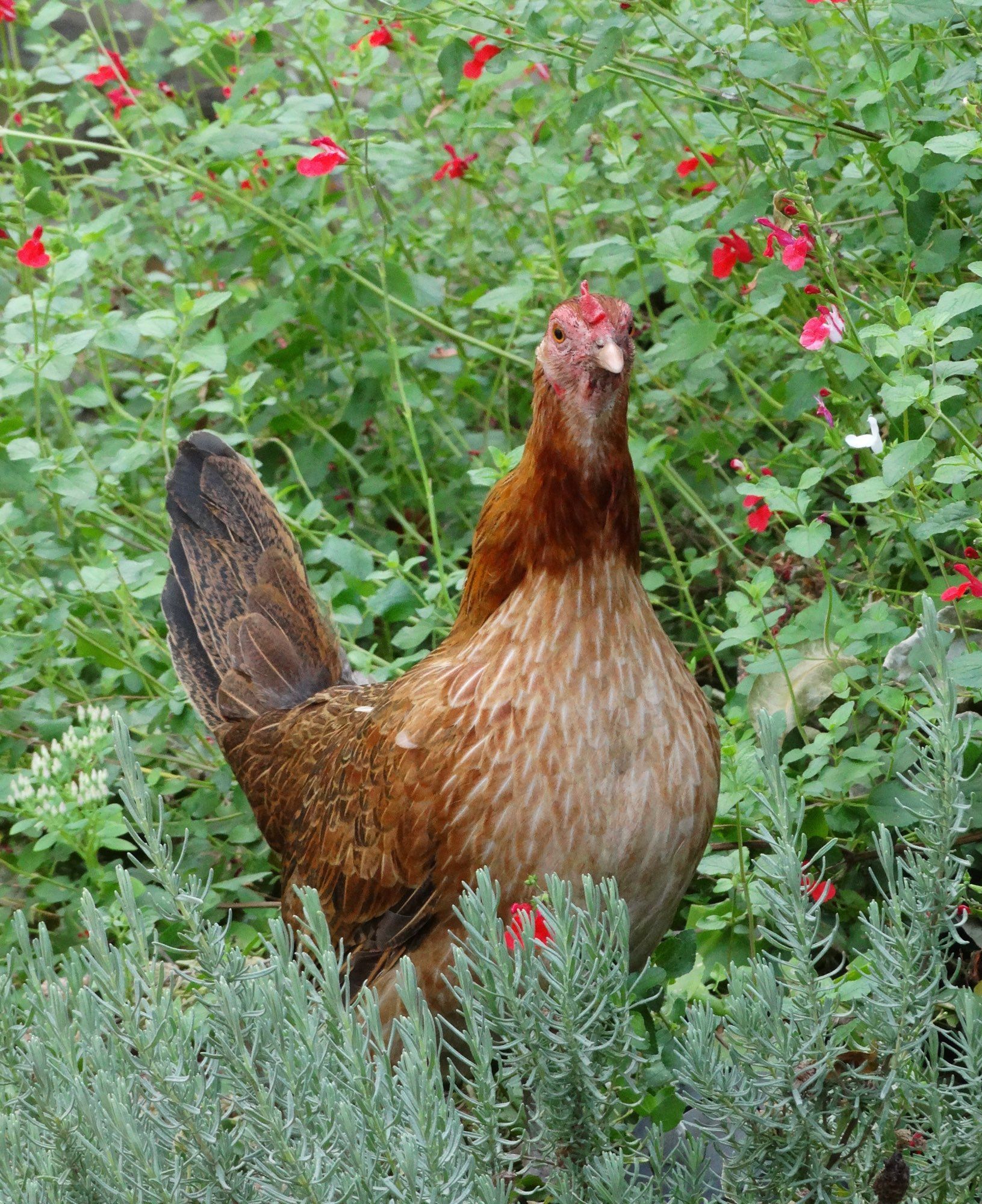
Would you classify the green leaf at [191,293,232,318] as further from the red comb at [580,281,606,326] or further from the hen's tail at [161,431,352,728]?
the red comb at [580,281,606,326]

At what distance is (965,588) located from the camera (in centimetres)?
233

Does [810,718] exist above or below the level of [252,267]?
below

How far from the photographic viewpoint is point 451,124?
152 inches

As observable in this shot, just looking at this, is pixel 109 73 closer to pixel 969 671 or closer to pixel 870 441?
pixel 870 441

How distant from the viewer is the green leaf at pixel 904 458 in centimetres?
226

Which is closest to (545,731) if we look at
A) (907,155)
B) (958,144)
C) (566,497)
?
(566,497)

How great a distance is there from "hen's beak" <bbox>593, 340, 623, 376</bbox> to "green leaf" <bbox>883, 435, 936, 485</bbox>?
512 mm

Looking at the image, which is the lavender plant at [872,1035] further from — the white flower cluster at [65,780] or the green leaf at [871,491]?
the white flower cluster at [65,780]

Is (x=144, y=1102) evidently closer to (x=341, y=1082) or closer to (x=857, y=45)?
(x=341, y=1082)

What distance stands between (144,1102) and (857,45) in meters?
2.89

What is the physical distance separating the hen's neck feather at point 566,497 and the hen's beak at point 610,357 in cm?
8

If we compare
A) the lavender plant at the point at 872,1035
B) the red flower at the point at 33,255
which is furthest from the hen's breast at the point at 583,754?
the red flower at the point at 33,255

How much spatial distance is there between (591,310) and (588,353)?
0.23ft

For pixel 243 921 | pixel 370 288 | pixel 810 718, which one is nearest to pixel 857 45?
pixel 370 288
